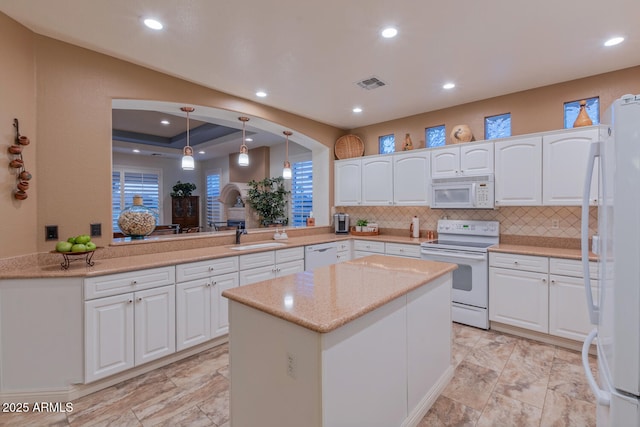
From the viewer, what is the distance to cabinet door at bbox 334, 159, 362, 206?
4.90 metres

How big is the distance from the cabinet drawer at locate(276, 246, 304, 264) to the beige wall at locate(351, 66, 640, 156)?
232 cm

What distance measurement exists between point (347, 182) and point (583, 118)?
10.0ft

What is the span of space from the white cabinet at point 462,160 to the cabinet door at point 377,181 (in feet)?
2.29

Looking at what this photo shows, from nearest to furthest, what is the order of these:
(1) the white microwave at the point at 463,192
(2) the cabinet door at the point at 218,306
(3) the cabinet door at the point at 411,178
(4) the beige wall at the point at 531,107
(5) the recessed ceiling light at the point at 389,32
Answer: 1. (5) the recessed ceiling light at the point at 389,32
2. (2) the cabinet door at the point at 218,306
3. (4) the beige wall at the point at 531,107
4. (1) the white microwave at the point at 463,192
5. (3) the cabinet door at the point at 411,178

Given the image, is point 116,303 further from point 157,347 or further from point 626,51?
point 626,51

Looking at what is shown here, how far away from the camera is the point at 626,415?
1.00 meters

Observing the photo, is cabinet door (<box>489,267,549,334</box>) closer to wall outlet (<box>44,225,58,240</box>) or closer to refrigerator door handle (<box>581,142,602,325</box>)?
refrigerator door handle (<box>581,142,602,325</box>)

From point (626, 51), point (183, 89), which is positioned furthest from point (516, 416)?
point (183, 89)

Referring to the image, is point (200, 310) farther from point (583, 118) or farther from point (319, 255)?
point (583, 118)

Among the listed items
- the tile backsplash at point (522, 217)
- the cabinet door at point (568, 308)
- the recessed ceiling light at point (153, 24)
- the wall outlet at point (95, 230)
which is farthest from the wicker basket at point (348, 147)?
the wall outlet at point (95, 230)

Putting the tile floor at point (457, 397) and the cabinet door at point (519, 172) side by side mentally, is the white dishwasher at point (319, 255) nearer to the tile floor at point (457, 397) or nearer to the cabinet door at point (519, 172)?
the tile floor at point (457, 397)

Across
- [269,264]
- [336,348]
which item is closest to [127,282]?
[269,264]

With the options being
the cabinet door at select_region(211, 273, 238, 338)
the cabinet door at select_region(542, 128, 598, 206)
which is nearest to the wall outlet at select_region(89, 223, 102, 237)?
the cabinet door at select_region(211, 273, 238, 338)

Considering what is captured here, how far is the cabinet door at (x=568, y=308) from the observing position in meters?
2.79
